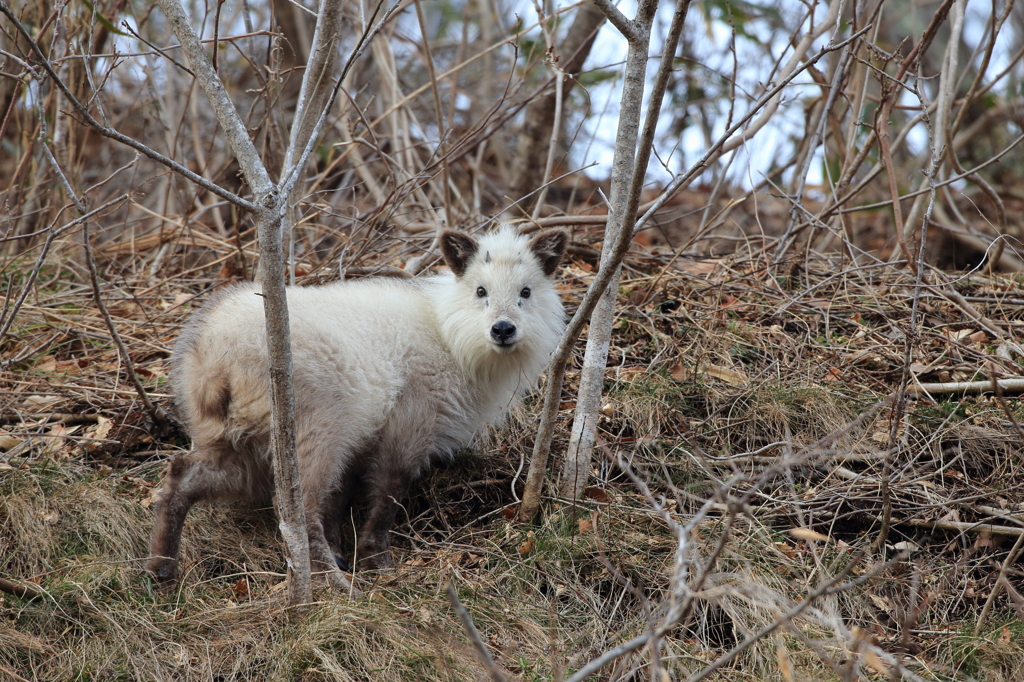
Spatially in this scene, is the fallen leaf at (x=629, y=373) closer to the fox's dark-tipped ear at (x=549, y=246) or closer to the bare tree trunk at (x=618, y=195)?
the fox's dark-tipped ear at (x=549, y=246)

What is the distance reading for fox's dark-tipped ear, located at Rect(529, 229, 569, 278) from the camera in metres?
4.70

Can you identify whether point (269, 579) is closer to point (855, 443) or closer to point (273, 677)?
point (273, 677)

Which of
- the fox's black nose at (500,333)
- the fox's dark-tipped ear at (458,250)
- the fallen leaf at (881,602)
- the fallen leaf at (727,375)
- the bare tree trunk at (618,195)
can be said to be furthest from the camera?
the fallen leaf at (727,375)

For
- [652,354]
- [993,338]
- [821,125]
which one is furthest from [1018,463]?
[821,125]

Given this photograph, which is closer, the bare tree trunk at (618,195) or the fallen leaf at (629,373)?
the bare tree trunk at (618,195)

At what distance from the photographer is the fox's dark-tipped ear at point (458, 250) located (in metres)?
4.62

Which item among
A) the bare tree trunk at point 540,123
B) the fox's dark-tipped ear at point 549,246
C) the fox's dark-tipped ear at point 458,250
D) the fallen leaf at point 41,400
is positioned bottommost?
the fallen leaf at point 41,400

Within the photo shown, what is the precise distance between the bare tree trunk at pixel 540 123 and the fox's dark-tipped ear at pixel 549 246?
9.71ft

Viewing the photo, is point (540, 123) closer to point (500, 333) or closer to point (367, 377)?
point (500, 333)

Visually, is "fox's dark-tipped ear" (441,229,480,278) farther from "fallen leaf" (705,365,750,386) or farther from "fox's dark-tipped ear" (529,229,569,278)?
"fallen leaf" (705,365,750,386)

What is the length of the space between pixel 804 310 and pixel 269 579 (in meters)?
3.71

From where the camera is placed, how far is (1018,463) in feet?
13.9

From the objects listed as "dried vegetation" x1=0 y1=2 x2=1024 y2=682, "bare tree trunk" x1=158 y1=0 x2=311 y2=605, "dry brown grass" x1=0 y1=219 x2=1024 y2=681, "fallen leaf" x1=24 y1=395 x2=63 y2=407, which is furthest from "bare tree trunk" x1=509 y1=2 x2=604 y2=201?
"bare tree trunk" x1=158 y1=0 x2=311 y2=605

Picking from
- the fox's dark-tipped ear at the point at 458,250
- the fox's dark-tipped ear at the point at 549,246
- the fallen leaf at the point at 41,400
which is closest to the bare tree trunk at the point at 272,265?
the fox's dark-tipped ear at the point at 458,250
